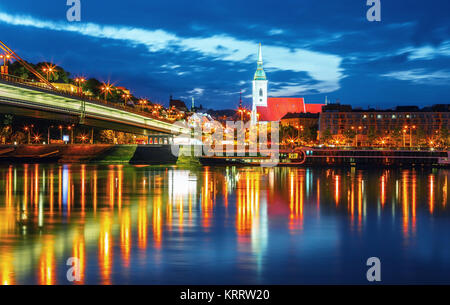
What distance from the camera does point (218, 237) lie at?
20547 mm

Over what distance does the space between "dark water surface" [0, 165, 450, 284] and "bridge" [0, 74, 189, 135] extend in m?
33.0

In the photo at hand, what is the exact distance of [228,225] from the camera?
77.5ft

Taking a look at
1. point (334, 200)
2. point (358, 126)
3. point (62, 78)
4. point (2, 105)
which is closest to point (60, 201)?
point (334, 200)

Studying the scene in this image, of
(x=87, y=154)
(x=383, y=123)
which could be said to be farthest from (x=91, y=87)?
(x=383, y=123)

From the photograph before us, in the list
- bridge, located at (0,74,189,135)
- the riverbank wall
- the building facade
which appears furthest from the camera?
the building facade

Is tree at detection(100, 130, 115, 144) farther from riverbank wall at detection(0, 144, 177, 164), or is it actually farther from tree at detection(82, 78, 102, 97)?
riverbank wall at detection(0, 144, 177, 164)

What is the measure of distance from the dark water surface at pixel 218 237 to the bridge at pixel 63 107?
33.0 metres

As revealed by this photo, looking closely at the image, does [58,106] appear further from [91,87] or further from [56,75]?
[91,87]

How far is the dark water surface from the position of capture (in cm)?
1488

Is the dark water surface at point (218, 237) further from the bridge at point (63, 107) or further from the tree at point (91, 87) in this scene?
the tree at point (91, 87)

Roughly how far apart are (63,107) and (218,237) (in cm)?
6529

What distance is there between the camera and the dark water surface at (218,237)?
48.8 feet

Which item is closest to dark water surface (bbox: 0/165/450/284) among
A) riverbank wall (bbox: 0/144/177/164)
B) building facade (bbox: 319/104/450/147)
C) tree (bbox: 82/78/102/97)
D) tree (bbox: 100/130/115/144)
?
riverbank wall (bbox: 0/144/177/164)

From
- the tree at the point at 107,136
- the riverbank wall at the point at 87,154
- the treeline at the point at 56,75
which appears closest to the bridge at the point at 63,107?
the riverbank wall at the point at 87,154
